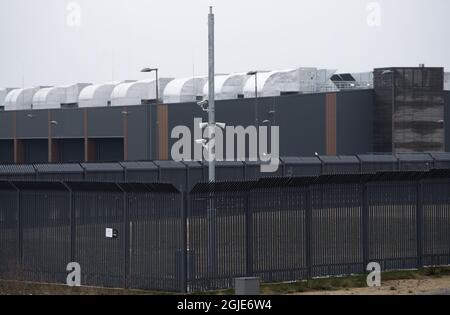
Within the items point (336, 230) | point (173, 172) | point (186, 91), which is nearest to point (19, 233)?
point (336, 230)

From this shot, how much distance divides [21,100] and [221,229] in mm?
77919

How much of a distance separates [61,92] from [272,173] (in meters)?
50.9

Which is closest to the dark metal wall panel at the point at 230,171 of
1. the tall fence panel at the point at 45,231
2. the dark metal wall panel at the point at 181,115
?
the tall fence panel at the point at 45,231

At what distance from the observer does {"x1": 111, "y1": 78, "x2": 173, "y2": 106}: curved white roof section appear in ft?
274

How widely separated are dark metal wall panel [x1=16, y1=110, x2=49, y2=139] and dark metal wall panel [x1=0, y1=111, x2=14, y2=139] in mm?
800

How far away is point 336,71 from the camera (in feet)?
273

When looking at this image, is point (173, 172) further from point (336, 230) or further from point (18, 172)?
point (336, 230)

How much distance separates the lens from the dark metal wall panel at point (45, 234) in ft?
73.5

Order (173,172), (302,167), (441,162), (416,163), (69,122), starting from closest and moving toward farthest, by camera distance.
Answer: (173,172) < (302,167) < (416,163) < (441,162) < (69,122)

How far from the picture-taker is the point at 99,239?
71.4 ft

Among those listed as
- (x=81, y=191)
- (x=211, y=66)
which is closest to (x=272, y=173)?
(x=211, y=66)
